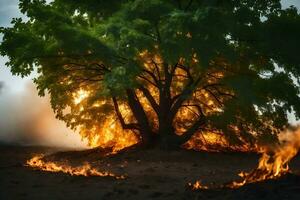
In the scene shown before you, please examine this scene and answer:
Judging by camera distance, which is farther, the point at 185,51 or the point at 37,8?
the point at 37,8

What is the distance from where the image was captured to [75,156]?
22047 mm

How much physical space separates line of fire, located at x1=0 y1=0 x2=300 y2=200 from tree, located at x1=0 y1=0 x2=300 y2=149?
50mm

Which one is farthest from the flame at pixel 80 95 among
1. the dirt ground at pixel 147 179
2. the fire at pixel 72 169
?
the fire at pixel 72 169

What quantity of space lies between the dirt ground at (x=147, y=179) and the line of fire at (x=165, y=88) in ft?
0.17

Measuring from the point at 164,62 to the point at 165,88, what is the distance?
141 centimetres

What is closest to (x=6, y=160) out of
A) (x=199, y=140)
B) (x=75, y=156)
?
(x=75, y=156)

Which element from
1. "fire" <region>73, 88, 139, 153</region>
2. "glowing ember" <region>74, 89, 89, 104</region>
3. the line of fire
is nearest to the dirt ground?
the line of fire

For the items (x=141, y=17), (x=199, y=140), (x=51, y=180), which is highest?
(x=141, y=17)

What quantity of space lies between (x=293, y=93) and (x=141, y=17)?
266 inches

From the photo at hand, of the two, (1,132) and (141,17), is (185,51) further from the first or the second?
(1,132)

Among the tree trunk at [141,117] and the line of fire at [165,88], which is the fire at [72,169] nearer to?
the line of fire at [165,88]

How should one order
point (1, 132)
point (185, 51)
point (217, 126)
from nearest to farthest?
point (185, 51), point (217, 126), point (1, 132)

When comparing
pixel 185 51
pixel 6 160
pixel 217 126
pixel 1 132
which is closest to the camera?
pixel 185 51

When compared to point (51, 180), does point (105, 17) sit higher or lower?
higher
